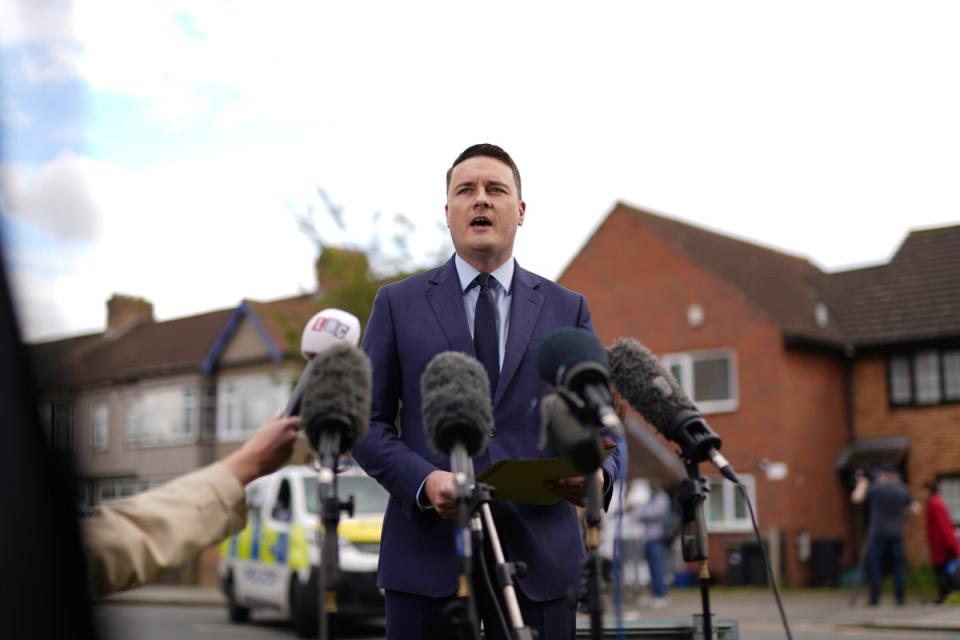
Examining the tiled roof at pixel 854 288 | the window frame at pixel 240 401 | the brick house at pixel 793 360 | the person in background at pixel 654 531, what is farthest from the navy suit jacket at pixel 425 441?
the window frame at pixel 240 401

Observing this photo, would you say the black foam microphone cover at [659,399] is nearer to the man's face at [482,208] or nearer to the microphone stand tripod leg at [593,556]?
the microphone stand tripod leg at [593,556]

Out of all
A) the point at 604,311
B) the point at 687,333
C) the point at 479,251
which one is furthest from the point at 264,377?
the point at 479,251

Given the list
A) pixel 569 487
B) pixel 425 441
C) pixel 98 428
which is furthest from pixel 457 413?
pixel 98 428

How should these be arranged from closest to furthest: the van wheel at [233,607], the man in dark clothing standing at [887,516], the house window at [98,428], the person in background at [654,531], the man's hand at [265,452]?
the house window at [98,428] < the man's hand at [265,452] < the van wheel at [233,607] < the man in dark clothing standing at [887,516] < the person in background at [654,531]

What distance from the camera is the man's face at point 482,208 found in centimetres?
348

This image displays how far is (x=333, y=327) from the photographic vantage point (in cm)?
272

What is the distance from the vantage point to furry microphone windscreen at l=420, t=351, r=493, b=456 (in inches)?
102

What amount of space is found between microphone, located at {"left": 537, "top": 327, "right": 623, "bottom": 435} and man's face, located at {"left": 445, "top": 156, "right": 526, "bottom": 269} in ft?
2.80

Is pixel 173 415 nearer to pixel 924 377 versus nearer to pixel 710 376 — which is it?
pixel 710 376

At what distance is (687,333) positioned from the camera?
3209 cm

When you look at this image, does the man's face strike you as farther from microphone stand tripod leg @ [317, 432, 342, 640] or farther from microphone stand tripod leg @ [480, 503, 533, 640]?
microphone stand tripod leg @ [317, 432, 342, 640]

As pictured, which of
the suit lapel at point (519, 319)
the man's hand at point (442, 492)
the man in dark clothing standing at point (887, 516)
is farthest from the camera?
the man in dark clothing standing at point (887, 516)

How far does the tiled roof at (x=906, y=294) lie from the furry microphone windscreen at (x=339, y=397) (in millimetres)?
30110

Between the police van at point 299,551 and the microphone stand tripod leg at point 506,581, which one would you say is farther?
the police van at point 299,551
